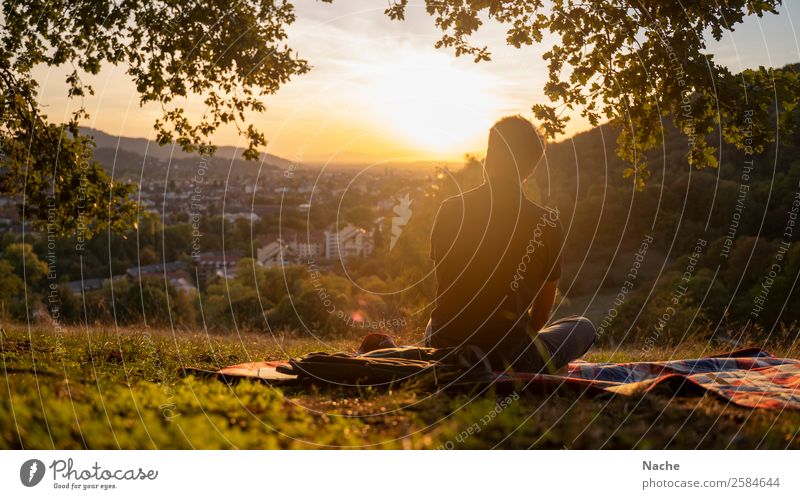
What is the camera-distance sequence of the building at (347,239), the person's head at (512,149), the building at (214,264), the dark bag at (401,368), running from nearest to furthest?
the dark bag at (401,368) < the person's head at (512,149) < the building at (347,239) < the building at (214,264)

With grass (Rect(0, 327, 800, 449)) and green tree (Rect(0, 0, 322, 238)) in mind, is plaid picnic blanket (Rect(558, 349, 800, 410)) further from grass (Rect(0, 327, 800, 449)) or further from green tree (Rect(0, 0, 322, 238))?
green tree (Rect(0, 0, 322, 238))

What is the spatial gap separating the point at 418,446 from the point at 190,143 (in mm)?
7054

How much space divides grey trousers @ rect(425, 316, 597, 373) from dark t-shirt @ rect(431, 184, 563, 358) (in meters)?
0.09

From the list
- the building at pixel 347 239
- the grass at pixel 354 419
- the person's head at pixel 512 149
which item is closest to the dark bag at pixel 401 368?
the grass at pixel 354 419

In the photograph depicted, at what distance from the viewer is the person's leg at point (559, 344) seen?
641 centimetres

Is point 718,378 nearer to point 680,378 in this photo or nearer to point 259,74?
point 680,378

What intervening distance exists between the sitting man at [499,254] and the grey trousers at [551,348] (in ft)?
0.04

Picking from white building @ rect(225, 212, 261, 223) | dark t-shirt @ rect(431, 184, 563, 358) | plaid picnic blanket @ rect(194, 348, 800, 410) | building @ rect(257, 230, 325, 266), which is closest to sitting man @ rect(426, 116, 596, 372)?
dark t-shirt @ rect(431, 184, 563, 358)

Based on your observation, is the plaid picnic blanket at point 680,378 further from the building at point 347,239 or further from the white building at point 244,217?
the building at point 347,239

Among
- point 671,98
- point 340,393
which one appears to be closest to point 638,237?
point 671,98

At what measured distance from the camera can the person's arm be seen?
6.50m

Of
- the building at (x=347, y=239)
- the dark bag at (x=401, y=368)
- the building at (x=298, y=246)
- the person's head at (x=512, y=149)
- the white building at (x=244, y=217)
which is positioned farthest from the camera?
the building at (x=347, y=239)

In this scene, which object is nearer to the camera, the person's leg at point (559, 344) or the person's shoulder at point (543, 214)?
the person's shoulder at point (543, 214)
